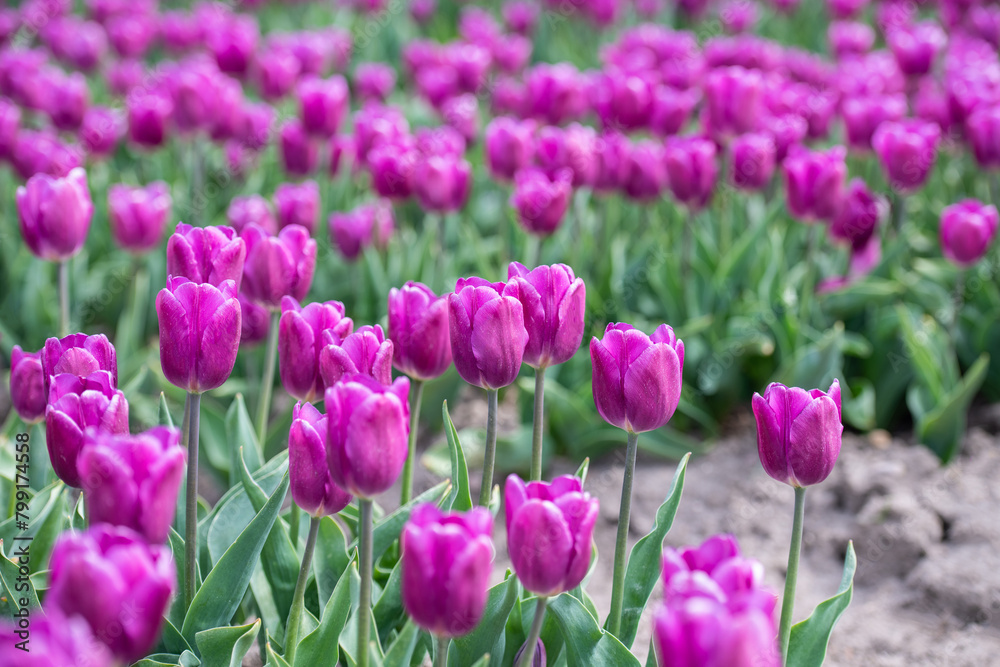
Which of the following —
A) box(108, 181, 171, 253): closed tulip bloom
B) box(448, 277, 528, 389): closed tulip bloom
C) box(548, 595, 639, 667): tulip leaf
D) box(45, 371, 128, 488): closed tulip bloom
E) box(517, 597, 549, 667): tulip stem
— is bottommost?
box(108, 181, 171, 253): closed tulip bloom

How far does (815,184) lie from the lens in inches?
113

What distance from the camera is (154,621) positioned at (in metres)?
0.95

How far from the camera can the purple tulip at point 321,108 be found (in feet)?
11.8

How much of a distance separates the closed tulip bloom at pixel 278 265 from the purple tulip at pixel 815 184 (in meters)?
1.61

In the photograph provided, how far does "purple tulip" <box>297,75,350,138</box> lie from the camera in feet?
11.8

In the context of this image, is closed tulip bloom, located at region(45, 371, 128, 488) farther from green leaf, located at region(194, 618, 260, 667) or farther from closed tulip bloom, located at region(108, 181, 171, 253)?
closed tulip bloom, located at region(108, 181, 171, 253)

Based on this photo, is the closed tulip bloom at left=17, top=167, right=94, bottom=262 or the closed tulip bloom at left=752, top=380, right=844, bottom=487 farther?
the closed tulip bloom at left=17, top=167, right=94, bottom=262

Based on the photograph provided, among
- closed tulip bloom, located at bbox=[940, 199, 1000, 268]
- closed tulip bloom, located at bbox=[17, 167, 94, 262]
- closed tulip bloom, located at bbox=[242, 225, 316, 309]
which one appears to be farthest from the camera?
closed tulip bloom, located at bbox=[940, 199, 1000, 268]

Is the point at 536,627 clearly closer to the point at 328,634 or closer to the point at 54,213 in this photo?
the point at 328,634

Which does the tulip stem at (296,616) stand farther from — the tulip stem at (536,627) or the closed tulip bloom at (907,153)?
the closed tulip bloom at (907,153)

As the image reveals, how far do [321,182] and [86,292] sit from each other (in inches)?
42.8

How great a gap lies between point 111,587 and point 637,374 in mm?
750

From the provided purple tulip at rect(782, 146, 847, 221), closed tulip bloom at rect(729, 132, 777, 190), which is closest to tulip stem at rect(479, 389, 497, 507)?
purple tulip at rect(782, 146, 847, 221)

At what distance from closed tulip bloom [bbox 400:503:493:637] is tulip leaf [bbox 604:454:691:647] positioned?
22.0 inches
